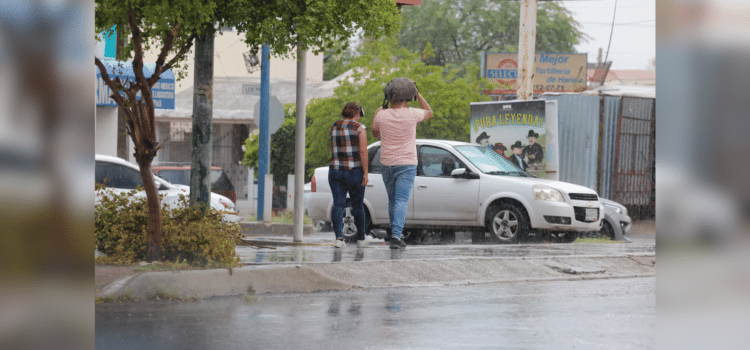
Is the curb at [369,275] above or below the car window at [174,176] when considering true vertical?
below

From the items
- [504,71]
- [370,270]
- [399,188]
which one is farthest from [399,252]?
[504,71]

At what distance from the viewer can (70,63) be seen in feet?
8.34

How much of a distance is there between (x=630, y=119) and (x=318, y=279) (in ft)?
48.0

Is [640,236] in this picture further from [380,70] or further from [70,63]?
[70,63]

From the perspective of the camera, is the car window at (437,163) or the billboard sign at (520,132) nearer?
the car window at (437,163)

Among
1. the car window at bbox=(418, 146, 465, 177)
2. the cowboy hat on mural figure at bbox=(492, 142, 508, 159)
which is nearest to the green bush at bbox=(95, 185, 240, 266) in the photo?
the car window at bbox=(418, 146, 465, 177)

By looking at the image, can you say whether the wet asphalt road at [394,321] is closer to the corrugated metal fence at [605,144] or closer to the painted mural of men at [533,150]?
the painted mural of men at [533,150]

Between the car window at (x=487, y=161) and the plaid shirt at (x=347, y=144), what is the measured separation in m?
3.34

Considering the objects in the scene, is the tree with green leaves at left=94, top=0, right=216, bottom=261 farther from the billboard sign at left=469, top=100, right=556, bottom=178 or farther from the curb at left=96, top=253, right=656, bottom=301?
the billboard sign at left=469, top=100, right=556, bottom=178

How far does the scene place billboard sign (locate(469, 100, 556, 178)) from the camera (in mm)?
17484

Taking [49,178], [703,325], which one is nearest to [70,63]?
[49,178]

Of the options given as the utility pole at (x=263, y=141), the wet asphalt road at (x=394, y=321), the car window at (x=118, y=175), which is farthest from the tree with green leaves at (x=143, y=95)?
the utility pole at (x=263, y=141)

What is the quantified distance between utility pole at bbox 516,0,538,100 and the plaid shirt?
9919mm

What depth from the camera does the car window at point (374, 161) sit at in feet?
45.1
